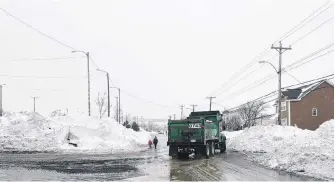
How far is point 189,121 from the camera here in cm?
Answer: 2719

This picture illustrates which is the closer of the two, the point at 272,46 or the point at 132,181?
the point at 132,181

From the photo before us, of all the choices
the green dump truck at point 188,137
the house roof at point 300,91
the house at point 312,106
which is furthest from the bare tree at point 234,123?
the green dump truck at point 188,137

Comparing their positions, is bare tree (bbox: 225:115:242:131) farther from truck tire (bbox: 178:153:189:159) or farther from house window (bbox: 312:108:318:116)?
truck tire (bbox: 178:153:189:159)

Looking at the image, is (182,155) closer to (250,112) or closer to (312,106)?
(312,106)

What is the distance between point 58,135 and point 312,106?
1647 inches

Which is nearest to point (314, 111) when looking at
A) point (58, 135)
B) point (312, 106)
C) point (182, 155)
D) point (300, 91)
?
point (312, 106)

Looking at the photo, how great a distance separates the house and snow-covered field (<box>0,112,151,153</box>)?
3202 cm

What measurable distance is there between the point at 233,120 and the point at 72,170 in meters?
98.4

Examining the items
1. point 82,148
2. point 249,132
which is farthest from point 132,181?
point 249,132

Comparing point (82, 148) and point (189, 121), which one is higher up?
point (189, 121)

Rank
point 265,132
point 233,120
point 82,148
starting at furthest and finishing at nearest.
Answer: point 233,120
point 265,132
point 82,148

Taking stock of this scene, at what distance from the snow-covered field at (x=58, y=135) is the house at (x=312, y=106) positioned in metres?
32.0

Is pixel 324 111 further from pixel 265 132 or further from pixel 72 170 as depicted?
pixel 72 170

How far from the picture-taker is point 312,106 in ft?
210
